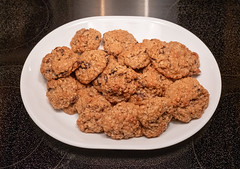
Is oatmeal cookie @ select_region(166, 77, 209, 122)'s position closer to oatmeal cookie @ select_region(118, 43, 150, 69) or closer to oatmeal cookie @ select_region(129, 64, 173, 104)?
oatmeal cookie @ select_region(129, 64, 173, 104)

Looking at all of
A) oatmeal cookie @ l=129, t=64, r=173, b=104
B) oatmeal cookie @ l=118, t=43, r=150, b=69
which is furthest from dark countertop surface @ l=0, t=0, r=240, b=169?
oatmeal cookie @ l=118, t=43, r=150, b=69

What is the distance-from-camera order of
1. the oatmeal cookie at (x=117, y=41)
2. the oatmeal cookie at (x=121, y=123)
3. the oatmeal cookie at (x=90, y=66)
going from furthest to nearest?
1. the oatmeal cookie at (x=117, y=41)
2. the oatmeal cookie at (x=90, y=66)
3. the oatmeal cookie at (x=121, y=123)

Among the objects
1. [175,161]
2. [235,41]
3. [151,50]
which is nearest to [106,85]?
[151,50]

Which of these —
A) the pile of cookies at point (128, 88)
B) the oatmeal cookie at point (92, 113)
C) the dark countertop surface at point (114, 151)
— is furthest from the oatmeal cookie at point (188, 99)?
the oatmeal cookie at point (92, 113)

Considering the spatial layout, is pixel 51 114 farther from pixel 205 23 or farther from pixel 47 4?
pixel 205 23

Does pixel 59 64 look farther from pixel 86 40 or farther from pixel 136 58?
pixel 136 58

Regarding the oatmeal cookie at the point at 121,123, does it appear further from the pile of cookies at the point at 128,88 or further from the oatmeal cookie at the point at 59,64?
the oatmeal cookie at the point at 59,64
